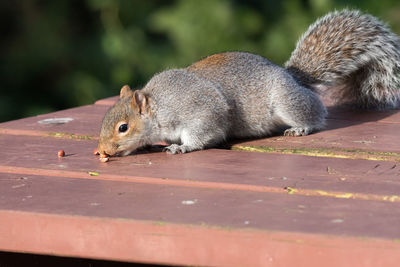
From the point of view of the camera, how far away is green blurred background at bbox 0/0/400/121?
13.4 ft

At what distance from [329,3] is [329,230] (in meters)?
3.21

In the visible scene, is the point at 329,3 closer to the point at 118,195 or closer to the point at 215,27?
the point at 215,27

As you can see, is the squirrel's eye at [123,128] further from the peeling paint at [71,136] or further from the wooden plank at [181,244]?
the wooden plank at [181,244]

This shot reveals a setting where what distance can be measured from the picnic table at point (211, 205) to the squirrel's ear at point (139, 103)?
22 centimetres

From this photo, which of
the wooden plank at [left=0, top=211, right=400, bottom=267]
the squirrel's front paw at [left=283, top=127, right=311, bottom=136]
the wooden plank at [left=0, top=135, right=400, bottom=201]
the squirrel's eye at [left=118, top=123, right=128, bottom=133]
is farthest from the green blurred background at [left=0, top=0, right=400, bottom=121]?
the wooden plank at [left=0, top=211, right=400, bottom=267]

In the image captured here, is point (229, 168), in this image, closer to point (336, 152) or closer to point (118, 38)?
point (336, 152)

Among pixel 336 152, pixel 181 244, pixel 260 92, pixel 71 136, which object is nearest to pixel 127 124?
pixel 71 136

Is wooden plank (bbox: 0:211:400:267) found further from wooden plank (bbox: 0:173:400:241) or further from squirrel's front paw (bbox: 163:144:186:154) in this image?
squirrel's front paw (bbox: 163:144:186:154)

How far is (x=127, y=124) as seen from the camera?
1.97 m

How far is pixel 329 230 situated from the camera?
3.43 ft

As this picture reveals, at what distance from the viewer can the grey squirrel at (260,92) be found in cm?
198

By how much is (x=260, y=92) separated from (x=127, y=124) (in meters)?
0.44

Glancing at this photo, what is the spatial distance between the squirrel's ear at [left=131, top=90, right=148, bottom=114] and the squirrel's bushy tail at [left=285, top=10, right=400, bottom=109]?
0.59 m

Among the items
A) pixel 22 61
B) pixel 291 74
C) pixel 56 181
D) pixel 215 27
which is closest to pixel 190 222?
pixel 56 181
